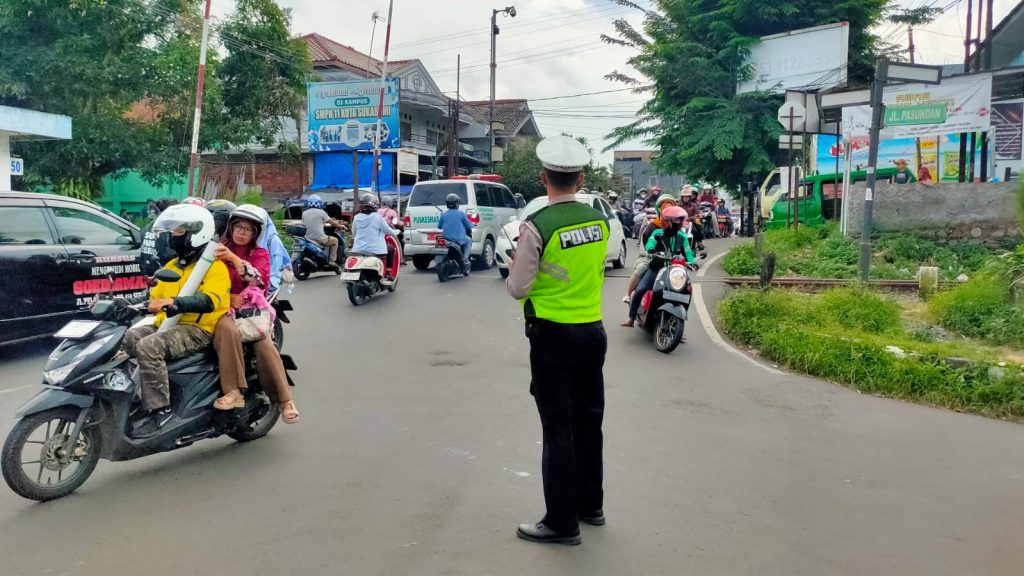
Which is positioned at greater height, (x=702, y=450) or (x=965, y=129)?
(x=965, y=129)

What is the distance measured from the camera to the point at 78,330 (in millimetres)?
4445

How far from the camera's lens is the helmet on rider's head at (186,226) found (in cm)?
480

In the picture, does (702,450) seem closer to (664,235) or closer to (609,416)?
(609,416)

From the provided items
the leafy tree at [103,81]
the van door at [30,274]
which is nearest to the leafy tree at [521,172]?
the leafy tree at [103,81]

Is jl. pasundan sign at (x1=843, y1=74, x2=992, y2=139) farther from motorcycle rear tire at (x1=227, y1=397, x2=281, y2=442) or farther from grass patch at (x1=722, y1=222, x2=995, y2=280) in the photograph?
motorcycle rear tire at (x1=227, y1=397, x2=281, y2=442)

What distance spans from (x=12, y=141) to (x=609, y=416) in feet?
60.3

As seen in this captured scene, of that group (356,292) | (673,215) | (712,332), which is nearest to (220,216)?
(673,215)

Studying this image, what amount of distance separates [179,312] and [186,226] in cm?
51

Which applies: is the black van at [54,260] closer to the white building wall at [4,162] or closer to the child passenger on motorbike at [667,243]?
the child passenger on motorbike at [667,243]

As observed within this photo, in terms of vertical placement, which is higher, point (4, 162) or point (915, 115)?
point (915, 115)

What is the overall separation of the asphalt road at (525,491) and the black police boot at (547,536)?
0.16ft

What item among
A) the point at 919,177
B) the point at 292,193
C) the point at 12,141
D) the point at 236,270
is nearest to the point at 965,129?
the point at 919,177

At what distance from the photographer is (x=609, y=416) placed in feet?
20.5

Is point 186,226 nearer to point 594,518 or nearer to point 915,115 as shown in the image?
point 594,518
